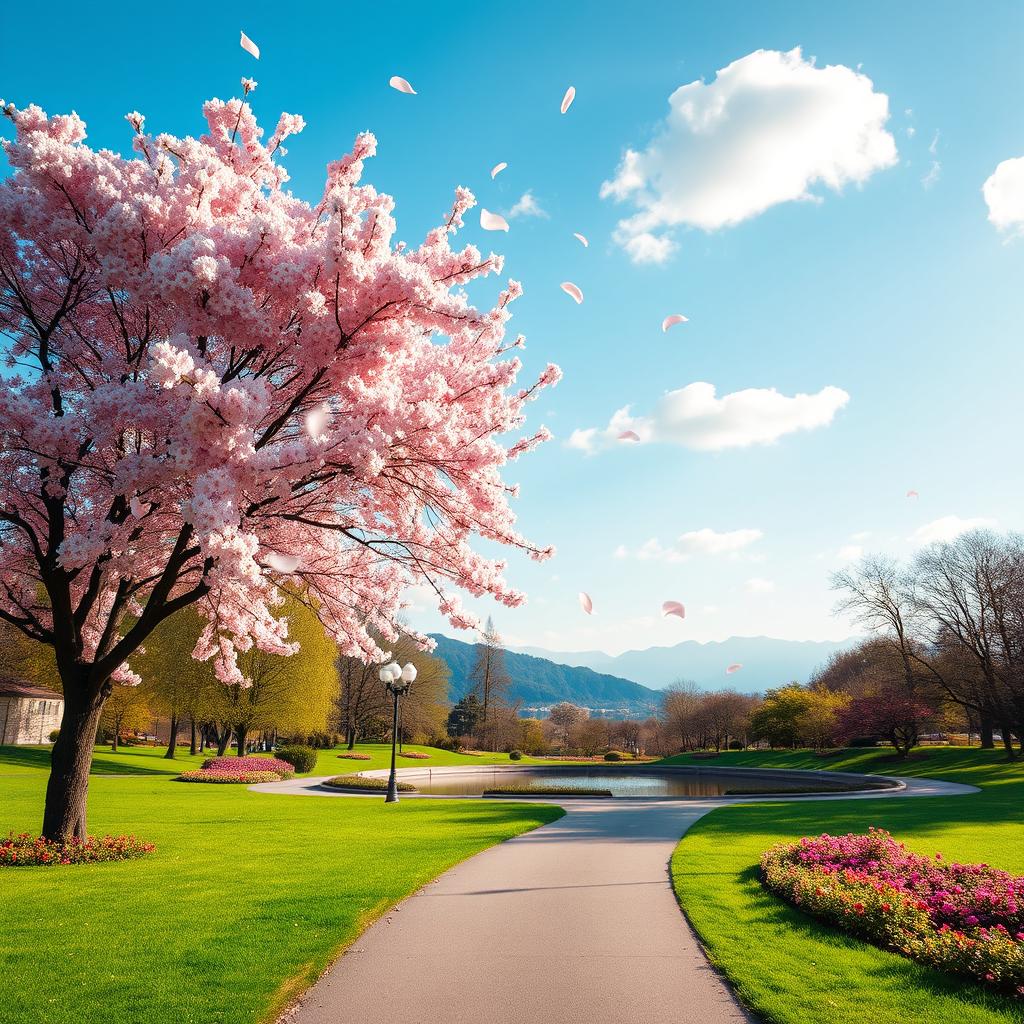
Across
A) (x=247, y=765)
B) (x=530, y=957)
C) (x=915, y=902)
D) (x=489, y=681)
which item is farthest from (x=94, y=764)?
(x=489, y=681)

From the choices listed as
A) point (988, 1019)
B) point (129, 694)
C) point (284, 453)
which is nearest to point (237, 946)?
point (284, 453)

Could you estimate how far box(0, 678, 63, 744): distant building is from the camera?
4975cm

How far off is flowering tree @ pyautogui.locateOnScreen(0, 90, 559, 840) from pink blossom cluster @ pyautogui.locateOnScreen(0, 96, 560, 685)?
0.10 feet

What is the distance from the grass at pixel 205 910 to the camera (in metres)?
5.09

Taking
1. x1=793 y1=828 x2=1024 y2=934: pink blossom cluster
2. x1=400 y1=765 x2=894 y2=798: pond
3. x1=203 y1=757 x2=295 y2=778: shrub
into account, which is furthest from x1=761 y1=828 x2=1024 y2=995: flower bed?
x1=203 y1=757 x2=295 y2=778: shrub

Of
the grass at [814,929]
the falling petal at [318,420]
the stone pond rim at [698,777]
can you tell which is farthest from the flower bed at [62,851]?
the stone pond rim at [698,777]

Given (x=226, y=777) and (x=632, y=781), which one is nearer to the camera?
(x=226, y=777)

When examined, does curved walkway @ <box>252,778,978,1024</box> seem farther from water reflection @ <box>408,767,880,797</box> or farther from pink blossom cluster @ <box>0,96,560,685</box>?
water reflection @ <box>408,767,880,797</box>

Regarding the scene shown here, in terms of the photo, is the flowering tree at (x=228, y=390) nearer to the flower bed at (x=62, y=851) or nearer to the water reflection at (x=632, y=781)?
the flower bed at (x=62, y=851)

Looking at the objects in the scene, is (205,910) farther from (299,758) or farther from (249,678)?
(299,758)

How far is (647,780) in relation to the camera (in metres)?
40.8

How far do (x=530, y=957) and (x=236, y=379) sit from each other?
6041 millimetres

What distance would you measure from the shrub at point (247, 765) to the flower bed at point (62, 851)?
21.4 meters

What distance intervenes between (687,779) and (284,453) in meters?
39.1
